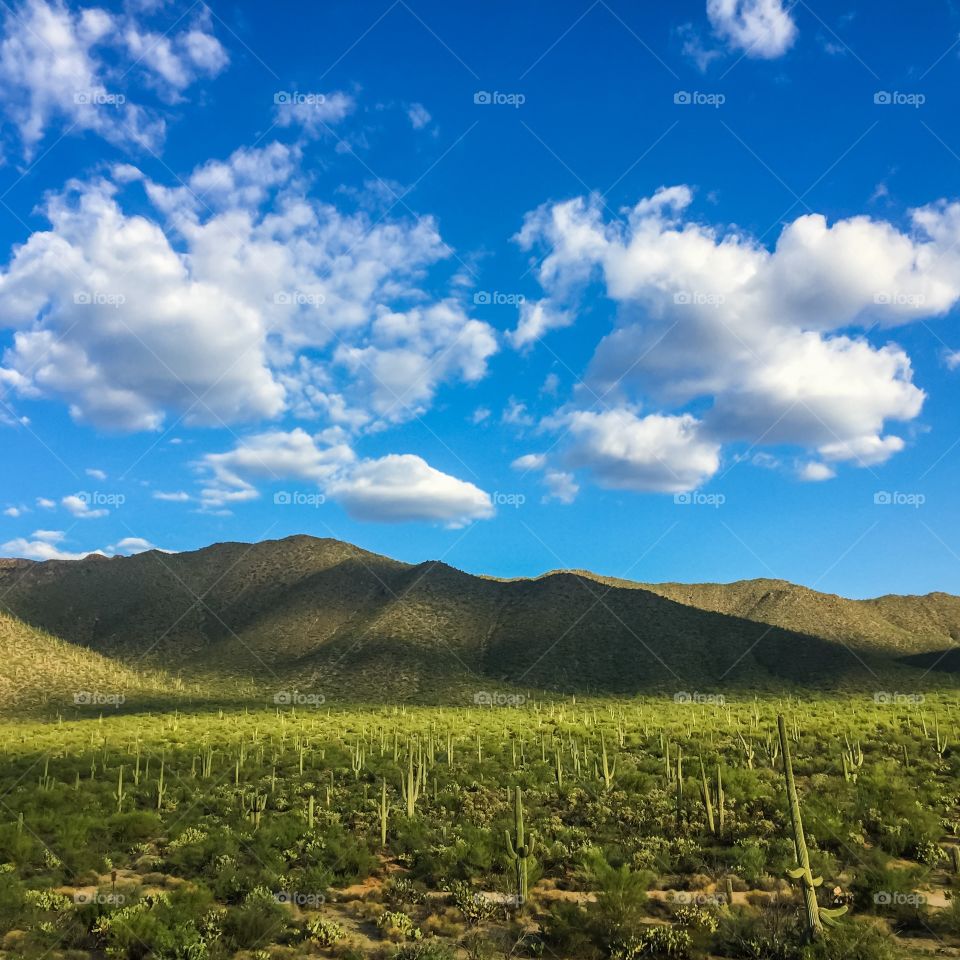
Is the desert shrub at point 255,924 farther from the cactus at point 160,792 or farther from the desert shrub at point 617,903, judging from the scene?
the cactus at point 160,792

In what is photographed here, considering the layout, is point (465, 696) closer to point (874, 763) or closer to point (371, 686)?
point (371, 686)

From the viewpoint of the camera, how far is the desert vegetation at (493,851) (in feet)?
37.0

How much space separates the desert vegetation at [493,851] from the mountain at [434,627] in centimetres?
4072

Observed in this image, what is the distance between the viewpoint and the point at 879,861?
13852 mm

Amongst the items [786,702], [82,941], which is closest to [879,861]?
[82,941]

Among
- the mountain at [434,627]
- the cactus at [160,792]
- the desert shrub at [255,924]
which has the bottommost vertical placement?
the desert shrub at [255,924]

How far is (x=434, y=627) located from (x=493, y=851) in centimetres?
7331

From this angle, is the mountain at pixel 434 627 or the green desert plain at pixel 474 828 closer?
the green desert plain at pixel 474 828

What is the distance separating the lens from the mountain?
71688 millimetres

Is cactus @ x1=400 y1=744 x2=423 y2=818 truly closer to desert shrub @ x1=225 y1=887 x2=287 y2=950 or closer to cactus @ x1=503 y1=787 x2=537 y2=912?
cactus @ x1=503 y1=787 x2=537 y2=912

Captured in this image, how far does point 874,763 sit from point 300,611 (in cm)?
8378

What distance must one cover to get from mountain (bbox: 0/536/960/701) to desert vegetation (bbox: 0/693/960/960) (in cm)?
4072

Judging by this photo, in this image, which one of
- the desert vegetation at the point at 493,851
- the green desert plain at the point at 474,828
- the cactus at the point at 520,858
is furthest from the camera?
the cactus at the point at 520,858

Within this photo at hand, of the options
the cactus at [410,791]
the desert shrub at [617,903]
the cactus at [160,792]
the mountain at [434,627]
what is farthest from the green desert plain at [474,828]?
the mountain at [434,627]
